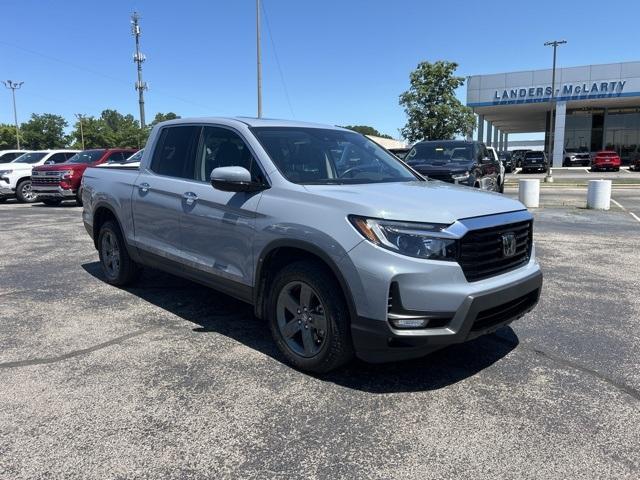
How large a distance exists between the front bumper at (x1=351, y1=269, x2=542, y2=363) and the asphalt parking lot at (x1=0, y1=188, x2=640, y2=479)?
1.17 feet

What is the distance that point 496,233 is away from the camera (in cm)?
356

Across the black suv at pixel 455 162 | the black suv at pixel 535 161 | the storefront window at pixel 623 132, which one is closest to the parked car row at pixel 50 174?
the black suv at pixel 455 162

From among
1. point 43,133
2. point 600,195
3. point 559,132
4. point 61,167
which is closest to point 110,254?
point 61,167

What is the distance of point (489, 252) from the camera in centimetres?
352

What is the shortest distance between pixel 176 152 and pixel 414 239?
9.28 ft

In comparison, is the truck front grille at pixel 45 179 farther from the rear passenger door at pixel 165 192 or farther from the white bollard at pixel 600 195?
the white bollard at pixel 600 195

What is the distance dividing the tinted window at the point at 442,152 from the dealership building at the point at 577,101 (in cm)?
3330

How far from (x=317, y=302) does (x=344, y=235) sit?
1.96ft

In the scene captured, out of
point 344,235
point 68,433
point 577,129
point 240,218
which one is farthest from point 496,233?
point 577,129

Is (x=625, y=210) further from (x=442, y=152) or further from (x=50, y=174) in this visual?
(x=50, y=174)

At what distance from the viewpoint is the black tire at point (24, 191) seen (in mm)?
17938

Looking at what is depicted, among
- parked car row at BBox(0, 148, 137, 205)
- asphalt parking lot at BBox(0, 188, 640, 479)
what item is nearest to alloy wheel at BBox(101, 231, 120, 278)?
asphalt parking lot at BBox(0, 188, 640, 479)

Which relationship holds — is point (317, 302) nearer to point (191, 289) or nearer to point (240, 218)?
point (240, 218)

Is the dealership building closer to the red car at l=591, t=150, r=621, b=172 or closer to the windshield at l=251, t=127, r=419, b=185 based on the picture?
the red car at l=591, t=150, r=621, b=172
